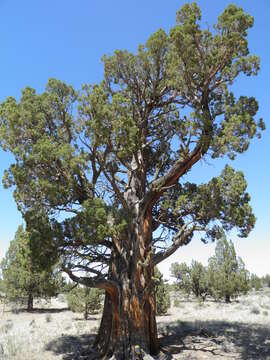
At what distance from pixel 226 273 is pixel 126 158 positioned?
69.9 ft

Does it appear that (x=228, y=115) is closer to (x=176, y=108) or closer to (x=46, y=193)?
(x=176, y=108)

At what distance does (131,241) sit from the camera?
9.91m

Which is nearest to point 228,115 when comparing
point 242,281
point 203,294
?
point 242,281

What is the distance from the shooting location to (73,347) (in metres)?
11.2

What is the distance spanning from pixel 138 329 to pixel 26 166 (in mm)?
5946

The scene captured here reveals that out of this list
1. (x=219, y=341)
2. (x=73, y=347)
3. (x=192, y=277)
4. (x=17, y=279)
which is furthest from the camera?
(x=192, y=277)

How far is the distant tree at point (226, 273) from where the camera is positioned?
26.2 m

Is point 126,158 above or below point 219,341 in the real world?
above

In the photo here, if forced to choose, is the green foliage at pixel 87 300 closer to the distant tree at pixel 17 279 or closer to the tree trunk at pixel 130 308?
the distant tree at pixel 17 279

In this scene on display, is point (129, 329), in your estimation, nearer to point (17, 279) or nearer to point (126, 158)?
point (126, 158)

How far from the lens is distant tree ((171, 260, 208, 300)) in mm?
32500

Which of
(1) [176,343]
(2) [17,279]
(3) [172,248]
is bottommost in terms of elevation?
(1) [176,343]

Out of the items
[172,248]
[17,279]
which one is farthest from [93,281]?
[17,279]

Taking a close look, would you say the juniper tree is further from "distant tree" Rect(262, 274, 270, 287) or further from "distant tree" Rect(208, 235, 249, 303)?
"distant tree" Rect(262, 274, 270, 287)
